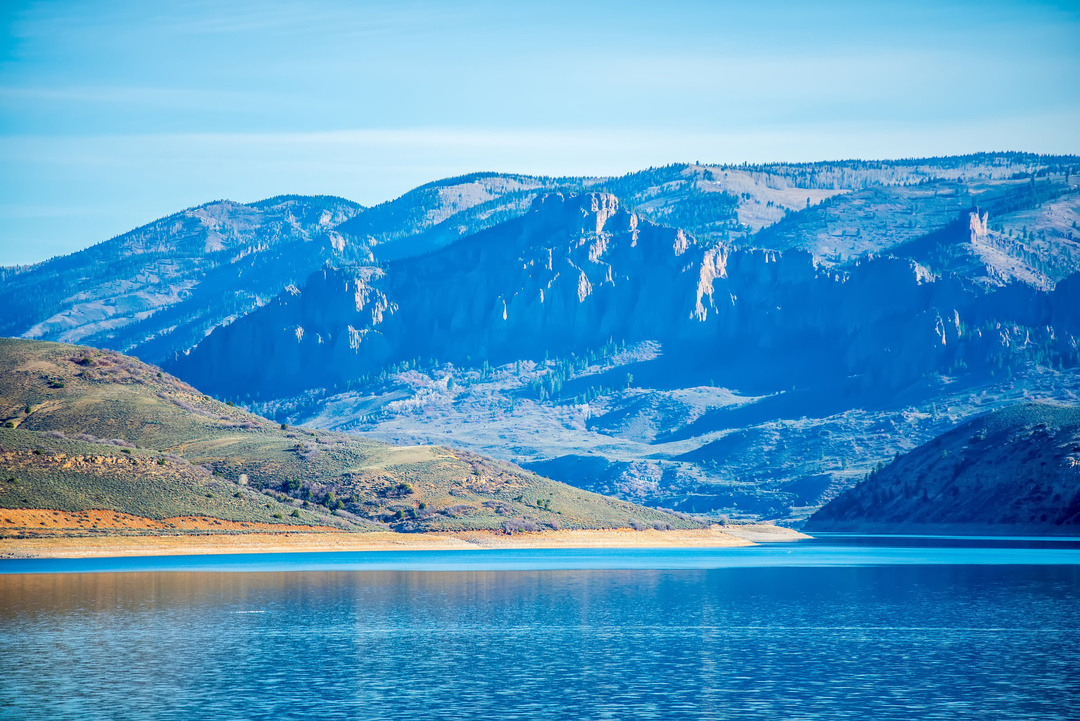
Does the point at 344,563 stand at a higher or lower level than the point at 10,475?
lower

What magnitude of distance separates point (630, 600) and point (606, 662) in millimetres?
37877

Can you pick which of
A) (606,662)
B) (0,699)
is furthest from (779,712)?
(0,699)

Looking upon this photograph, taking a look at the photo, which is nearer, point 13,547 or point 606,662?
point 606,662

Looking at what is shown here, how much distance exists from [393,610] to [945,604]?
4260cm

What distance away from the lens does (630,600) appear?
113 metres

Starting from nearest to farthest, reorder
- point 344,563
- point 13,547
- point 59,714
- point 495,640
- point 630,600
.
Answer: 1. point 59,714
2. point 495,640
3. point 630,600
4. point 13,547
5. point 344,563

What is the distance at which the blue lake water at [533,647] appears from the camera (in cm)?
6144

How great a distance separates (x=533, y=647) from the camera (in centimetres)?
8119

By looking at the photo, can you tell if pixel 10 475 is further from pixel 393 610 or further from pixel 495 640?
pixel 495 640

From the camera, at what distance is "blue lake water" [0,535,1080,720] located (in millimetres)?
61438

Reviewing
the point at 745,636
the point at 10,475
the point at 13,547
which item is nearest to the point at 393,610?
the point at 745,636

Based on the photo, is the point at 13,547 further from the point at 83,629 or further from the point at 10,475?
the point at 83,629

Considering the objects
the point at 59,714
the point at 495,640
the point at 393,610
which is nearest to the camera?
the point at 59,714

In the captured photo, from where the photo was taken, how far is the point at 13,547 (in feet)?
506
